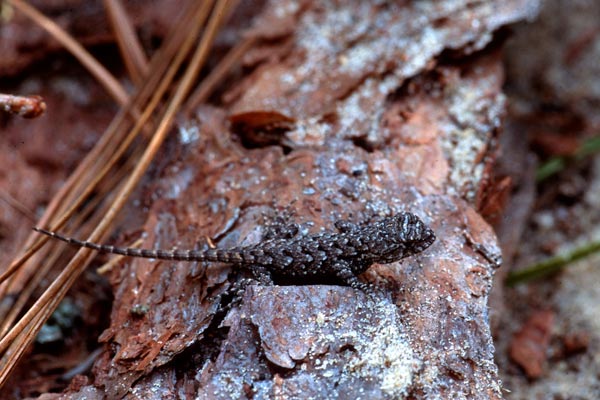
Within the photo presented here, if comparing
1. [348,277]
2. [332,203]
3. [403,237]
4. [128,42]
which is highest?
[128,42]

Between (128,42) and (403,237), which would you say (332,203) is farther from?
(128,42)

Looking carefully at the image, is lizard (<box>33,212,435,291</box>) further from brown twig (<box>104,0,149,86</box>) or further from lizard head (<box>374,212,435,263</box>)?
brown twig (<box>104,0,149,86</box>)

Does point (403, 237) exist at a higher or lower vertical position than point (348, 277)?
higher

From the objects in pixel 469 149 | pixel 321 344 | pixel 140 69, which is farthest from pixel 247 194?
pixel 140 69

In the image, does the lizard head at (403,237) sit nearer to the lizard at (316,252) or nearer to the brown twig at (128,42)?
the lizard at (316,252)

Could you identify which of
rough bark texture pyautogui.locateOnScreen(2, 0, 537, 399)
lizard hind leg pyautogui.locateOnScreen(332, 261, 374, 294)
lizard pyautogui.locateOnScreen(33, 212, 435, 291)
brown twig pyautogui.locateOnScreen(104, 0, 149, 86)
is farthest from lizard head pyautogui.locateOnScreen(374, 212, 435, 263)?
brown twig pyautogui.locateOnScreen(104, 0, 149, 86)

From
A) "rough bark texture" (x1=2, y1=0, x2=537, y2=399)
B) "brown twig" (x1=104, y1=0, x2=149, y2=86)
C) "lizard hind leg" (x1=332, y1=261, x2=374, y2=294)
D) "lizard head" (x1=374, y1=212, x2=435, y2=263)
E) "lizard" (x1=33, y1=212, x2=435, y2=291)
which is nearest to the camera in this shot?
"rough bark texture" (x1=2, y1=0, x2=537, y2=399)

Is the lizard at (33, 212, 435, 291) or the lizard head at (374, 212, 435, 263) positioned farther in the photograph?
the lizard at (33, 212, 435, 291)

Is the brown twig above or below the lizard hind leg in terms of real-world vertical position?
above

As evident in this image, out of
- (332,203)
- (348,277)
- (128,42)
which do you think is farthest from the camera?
(128,42)

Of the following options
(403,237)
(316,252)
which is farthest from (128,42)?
A: (403,237)
